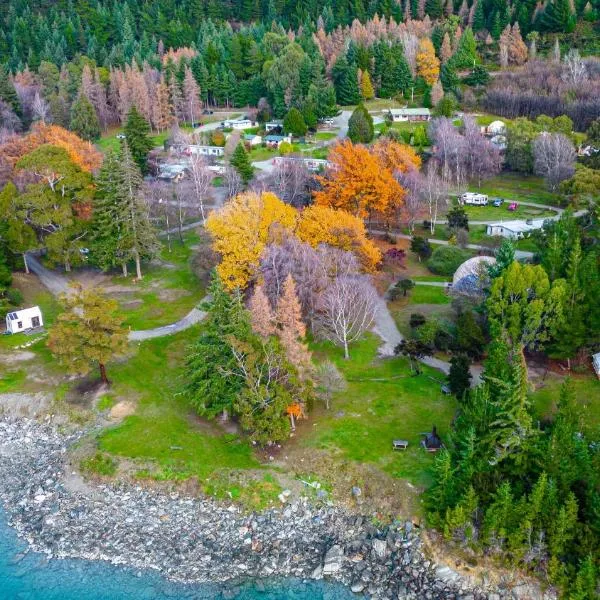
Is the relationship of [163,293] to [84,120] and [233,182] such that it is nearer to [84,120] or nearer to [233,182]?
[233,182]

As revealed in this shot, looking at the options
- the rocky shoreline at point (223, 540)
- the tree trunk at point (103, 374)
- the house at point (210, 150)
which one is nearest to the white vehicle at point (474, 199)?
the house at point (210, 150)

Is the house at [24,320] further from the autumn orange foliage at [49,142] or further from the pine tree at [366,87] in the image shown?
the pine tree at [366,87]

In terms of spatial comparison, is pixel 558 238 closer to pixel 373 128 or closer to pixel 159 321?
pixel 159 321

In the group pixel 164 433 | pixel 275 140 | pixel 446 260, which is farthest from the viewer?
pixel 275 140

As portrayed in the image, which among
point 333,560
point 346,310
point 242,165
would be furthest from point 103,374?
point 242,165

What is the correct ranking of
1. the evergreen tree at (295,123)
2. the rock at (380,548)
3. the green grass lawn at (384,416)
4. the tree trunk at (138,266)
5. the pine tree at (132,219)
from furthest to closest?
1. the evergreen tree at (295,123)
2. the tree trunk at (138,266)
3. the pine tree at (132,219)
4. the green grass lawn at (384,416)
5. the rock at (380,548)

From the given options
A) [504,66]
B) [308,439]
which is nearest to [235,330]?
[308,439]
